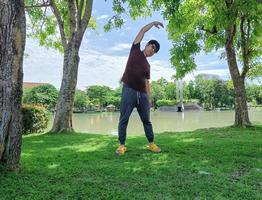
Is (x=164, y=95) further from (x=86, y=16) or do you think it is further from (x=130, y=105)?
(x=130, y=105)

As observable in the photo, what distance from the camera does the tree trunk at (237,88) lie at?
13469 millimetres

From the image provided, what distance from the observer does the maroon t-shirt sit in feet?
18.4

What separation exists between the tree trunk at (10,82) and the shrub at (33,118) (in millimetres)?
8434

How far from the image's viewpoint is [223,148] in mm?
6410

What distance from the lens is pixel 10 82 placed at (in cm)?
400

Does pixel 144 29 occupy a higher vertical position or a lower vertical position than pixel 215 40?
lower

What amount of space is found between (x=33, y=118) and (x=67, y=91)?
8.53 ft

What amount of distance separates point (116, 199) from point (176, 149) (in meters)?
2.92

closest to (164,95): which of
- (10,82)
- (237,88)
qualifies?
(237,88)

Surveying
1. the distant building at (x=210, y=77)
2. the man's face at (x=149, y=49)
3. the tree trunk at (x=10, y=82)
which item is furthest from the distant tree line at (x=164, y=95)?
the tree trunk at (x=10, y=82)

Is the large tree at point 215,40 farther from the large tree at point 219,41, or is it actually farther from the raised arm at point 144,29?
the raised arm at point 144,29

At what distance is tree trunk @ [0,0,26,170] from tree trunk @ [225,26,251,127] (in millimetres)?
10776

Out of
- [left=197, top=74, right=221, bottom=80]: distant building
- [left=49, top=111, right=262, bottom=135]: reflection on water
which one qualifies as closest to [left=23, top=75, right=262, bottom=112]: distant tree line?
[left=197, top=74, right=221, bottom=80]: distant building

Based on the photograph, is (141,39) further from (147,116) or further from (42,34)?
(42,34)
